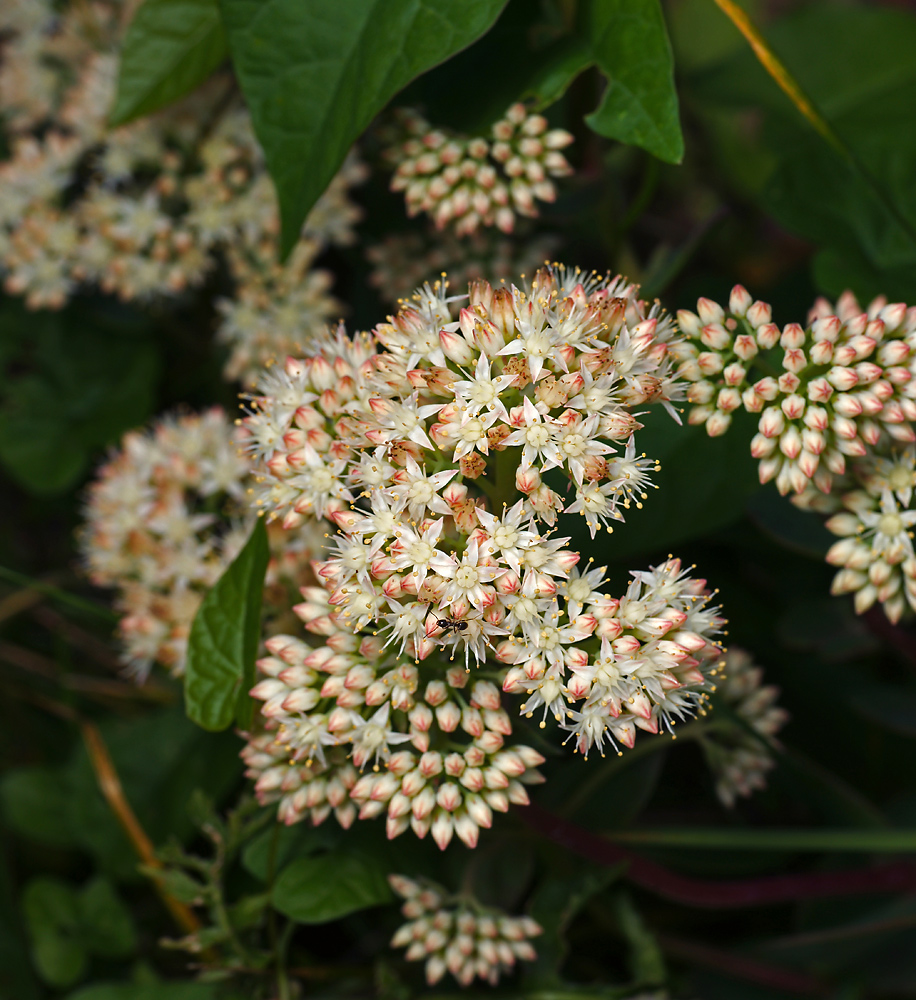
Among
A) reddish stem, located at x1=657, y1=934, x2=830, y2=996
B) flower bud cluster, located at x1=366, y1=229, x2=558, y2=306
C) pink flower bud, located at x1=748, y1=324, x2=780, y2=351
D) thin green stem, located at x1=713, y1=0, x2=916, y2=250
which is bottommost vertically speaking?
reddish stem, located at x1=657, y1=934, x2=830, y2=996

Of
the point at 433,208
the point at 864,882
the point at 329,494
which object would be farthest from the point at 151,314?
the point at 864,882

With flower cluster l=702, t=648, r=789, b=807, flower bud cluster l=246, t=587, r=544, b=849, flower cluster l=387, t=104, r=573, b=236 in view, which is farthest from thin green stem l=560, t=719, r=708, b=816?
flower cluster l=387, t=104, r=573, b=236

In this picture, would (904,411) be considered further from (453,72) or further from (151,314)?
(151,314)

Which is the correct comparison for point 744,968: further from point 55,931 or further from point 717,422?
point 55,931

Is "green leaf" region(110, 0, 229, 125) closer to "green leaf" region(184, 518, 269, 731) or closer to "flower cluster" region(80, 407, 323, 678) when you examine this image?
"flower cluster" region(80, 407, 323, 678)

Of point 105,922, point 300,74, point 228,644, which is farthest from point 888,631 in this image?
point 105,922
